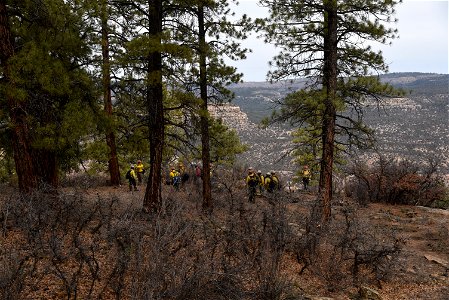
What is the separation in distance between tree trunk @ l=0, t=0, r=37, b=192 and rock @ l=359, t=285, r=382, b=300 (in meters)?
7.65

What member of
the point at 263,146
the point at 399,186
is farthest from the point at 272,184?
the point at 263,146

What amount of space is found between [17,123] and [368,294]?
859 centimetres

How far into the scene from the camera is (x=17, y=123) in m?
8.83

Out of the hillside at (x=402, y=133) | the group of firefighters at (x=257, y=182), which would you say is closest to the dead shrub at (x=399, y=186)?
the group of firefighters at (x=257, y=182)

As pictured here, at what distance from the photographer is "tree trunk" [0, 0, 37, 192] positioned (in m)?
8.59

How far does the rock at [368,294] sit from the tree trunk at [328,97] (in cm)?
331

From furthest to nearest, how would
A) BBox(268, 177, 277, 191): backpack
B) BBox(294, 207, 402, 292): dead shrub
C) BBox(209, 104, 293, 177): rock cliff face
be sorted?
1. BBox(209, 104, 293, 177): rock cliff face
2. BBox(268, 177, 277, 191): backpack
3. BBox(294, 207, 402, 292): dead shrub

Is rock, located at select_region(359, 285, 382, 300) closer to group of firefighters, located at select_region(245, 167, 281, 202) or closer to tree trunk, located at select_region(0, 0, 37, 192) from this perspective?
tree trunk, located at select_region(0, 0, 37, 192)

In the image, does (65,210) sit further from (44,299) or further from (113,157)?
(113,157)

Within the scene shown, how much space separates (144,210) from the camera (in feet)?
33.8

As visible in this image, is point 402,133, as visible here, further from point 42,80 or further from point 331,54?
point 42,80

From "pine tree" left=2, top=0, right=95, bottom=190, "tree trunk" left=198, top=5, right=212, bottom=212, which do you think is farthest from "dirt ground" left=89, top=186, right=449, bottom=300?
"tree trunk" left=198, top=5, right=212, bottom=212

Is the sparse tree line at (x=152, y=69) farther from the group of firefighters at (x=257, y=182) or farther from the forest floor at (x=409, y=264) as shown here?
the group of firefighters at (x=257, y=182)

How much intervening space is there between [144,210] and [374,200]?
13280 mm
